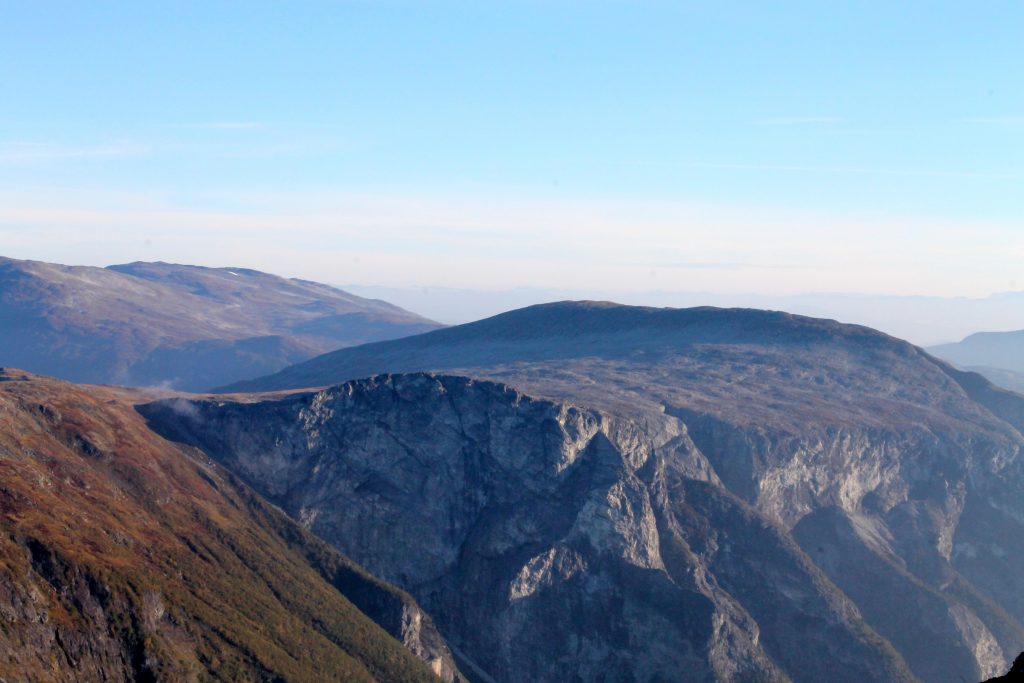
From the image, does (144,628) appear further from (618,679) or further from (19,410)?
(618,679)

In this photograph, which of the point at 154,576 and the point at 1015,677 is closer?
the point at 1015,677

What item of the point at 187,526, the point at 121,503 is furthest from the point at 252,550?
the point at 121,503

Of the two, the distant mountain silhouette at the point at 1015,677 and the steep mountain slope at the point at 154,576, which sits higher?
the distant mountain silhouette at the point at 1015,677

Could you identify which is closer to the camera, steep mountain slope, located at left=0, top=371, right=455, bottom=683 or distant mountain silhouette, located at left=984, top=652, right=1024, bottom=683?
distant mountain silhouette, located at left=984, top=652, right=1024, bottom=683

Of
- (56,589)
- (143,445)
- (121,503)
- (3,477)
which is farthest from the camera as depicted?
(143,445)

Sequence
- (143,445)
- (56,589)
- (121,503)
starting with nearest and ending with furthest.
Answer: (56,589)
(121,503)
(143,445)

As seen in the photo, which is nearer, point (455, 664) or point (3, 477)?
point (3, 477)

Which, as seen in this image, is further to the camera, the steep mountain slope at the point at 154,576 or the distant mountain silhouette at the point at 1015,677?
the steep mountain slope at the point at 154,576

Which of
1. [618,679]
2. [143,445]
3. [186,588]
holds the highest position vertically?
[143,445]
